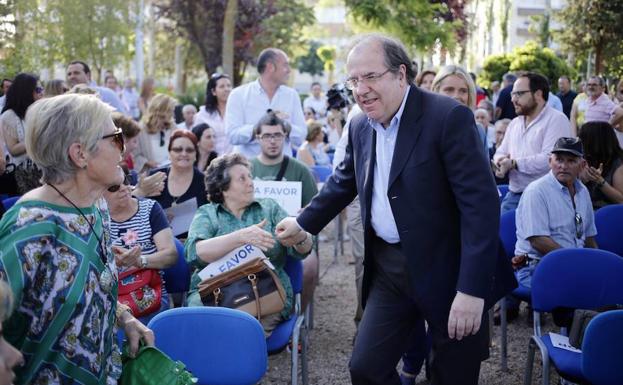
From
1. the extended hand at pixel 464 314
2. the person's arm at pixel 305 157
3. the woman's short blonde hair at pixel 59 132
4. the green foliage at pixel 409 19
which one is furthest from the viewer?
the green foliage at pixel 409 19

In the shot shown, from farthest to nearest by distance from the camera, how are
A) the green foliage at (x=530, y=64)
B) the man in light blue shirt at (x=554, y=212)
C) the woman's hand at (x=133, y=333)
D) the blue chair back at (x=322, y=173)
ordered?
the green foliage at (x=530, y=64), the blue chair back at (x=322, y=173), the man in light blue shirt at (x=554, y=212), the woman's hand at (x=133, y=333)

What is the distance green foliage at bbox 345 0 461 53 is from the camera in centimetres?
1405

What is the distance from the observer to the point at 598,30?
17.7 m

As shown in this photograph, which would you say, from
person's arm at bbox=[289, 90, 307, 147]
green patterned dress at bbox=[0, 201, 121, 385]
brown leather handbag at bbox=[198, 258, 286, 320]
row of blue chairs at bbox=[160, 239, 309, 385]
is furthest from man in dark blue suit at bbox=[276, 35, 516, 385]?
person's arm at bbox=[289, 90, 307, 147]

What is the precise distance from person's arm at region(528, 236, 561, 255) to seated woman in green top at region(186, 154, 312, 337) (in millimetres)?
1668

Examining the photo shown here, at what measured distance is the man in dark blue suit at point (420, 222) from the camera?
289 cm

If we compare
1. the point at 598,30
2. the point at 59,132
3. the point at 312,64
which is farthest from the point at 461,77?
the point at 312,64

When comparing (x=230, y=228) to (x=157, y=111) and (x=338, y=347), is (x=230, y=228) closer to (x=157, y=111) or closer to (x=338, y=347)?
(x=338, y=347)

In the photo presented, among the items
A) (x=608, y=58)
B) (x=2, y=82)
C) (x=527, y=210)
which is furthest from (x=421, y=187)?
(x=608, y=58)

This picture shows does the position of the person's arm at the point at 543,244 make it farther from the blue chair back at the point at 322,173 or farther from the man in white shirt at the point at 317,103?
the man in white shirt at the point at 317,103

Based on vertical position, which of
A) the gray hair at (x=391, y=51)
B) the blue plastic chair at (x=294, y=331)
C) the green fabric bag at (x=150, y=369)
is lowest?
the blue plastic chair at (x=294, y=331)

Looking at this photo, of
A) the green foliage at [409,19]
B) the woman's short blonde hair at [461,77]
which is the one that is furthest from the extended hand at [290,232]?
the green foliage at [409,19]

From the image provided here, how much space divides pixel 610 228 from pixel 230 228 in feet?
9.93

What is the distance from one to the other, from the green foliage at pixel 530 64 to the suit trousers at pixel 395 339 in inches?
704
